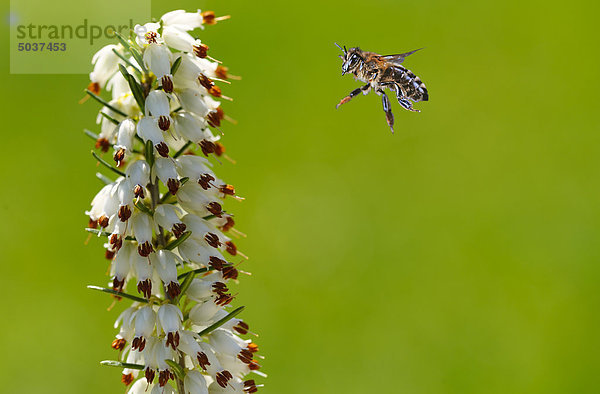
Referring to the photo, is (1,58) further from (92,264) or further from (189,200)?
(189,200)

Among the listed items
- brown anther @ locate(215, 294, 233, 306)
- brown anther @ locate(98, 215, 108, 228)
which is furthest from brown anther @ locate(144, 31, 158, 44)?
brown anther @ locate(215, 294, 233, 306)

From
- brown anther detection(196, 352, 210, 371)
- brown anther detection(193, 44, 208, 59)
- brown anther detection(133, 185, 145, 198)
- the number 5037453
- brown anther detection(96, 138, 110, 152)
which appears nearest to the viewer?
brown anther detection(133, 185, 145, 198)

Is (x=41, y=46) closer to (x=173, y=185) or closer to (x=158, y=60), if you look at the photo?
(x=158, y=60)

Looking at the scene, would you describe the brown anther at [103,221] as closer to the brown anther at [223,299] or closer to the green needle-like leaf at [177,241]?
the green needle-like leaf at [177,241]

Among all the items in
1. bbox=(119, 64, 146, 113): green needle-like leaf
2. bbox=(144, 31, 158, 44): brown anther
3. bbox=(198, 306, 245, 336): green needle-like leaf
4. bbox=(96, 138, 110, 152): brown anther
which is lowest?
bbox=(198, 306, 245, 336): green needle-like leaf

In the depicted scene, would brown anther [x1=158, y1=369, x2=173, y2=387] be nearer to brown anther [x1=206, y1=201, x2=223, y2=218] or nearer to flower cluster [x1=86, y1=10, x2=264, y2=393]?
flower cluster [x1=86, y1=10, x2=264, y2=393]

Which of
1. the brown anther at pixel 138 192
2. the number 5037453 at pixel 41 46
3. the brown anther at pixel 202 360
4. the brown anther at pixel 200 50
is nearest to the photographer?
the brown anther at pixel 138 192

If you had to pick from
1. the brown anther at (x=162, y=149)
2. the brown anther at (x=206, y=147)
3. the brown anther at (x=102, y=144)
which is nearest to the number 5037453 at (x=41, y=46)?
the brown anther at (x=102, y=144)

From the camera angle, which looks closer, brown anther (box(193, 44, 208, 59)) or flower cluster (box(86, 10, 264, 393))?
flower cluster (box(86, 10, 264, 393))

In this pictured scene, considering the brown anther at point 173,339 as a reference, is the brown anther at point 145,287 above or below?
above
